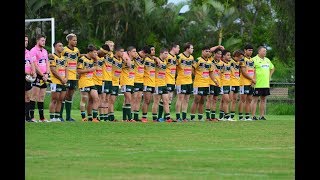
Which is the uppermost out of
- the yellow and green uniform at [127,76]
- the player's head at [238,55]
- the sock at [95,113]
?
the player's head at [238,55]

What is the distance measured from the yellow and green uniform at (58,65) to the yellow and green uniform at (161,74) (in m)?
2.70

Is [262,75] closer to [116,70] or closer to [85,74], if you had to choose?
[116,70]

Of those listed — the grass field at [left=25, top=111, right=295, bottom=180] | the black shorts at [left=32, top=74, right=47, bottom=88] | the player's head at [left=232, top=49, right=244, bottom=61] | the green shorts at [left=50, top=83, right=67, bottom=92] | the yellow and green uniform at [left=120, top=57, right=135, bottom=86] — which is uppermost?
the player's head at [left=232, top=49, right=244, bottom=61]

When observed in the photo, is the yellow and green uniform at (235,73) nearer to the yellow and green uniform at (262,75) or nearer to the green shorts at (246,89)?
the green shorts at (246,89)

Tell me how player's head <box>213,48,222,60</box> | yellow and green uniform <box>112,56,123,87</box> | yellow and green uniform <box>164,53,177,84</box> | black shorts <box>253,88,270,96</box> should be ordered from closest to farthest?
1. yellow and green uniform <box>112,56,123,87</box>
2. yellow and green uniform <box>164,53,177,84</box>
3. player's head <box>213,48,222,60</box>
4. black shorts <box>253,88,270,96</box>

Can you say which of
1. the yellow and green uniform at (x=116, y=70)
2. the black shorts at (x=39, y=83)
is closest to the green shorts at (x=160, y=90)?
the yellow and green uniform at (x=116, y=70)

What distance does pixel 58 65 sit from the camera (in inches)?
1008

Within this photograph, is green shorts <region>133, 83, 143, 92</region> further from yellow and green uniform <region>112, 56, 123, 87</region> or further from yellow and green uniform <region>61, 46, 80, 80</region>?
yellow and green uniform <region>61, 46, 80, 80</region>

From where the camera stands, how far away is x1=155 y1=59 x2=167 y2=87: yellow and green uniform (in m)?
27.2

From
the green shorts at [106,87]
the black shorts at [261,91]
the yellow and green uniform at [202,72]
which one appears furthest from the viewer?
the black shorts at [261,91]

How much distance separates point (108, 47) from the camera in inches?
1049

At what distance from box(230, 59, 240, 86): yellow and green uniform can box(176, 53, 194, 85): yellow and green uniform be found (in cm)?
183

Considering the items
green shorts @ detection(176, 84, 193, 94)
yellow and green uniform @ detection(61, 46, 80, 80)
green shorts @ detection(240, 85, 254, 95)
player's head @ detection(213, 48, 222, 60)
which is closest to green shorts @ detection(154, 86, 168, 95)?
green shorts @ detection(176, 84, 193, 94)

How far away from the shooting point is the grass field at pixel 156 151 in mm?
13334
